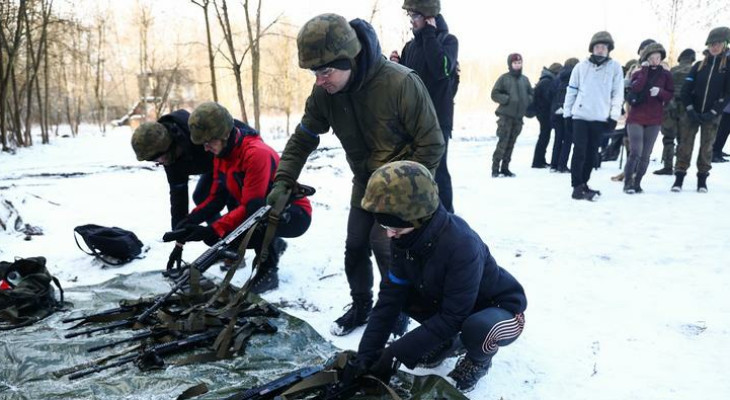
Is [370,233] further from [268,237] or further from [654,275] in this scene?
[654,275]

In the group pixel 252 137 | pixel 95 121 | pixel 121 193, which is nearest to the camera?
pixel 252 137

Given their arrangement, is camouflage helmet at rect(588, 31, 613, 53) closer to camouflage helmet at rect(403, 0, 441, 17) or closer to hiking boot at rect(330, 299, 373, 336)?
camouflage helmet at rect(403, 0, 441, 17)

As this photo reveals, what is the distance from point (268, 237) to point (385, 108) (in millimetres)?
1027

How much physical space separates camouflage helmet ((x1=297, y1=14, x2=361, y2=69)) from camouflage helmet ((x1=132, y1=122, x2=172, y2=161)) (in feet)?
5.48

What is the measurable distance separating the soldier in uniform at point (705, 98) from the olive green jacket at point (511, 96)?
2.22m

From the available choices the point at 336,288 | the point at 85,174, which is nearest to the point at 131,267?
the point at 336,288

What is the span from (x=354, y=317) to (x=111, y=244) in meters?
2.52

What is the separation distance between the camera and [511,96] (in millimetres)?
7539

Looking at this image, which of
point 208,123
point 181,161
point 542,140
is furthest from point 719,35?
point 181,161

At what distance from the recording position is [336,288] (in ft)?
12.0

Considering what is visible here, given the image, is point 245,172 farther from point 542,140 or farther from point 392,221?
point 542,140

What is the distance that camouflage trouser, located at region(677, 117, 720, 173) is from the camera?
5832 mm

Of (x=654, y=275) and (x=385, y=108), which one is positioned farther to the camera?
(x=654, y=275)

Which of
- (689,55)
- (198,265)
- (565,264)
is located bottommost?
(565,264)
